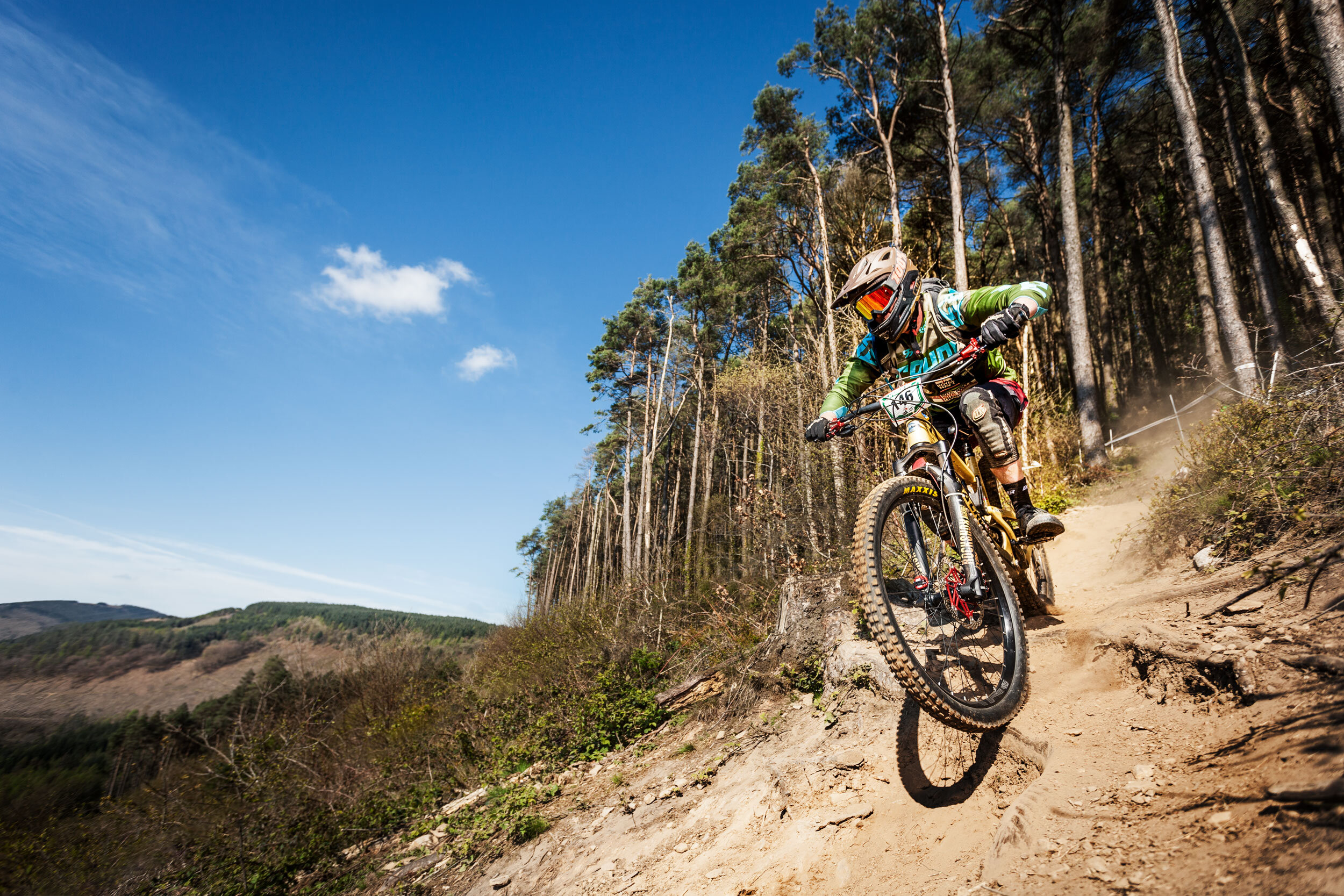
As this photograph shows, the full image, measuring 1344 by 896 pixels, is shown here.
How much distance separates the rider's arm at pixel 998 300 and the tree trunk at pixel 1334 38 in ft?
30.5

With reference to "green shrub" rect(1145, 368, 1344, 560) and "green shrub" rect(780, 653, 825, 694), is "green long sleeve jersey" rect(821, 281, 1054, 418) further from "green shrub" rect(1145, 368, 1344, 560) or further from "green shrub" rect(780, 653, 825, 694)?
"green shrub" rect(780, 653, 825, 694)

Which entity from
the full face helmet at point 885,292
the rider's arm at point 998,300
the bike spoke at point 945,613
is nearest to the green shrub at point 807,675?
the bike spoke at point 945,613

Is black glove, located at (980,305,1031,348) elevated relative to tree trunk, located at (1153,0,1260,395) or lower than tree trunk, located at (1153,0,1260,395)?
lower

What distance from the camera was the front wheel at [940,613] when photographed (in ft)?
7.39

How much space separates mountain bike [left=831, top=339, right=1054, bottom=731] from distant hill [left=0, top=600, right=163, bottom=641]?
8956cm

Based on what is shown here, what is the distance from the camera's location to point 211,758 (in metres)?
9.50

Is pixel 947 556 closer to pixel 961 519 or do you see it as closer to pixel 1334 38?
pixel 961 519

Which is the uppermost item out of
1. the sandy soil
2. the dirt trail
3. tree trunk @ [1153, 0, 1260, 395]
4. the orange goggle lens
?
tree trunk @ [1153, 0, 1260, 395]

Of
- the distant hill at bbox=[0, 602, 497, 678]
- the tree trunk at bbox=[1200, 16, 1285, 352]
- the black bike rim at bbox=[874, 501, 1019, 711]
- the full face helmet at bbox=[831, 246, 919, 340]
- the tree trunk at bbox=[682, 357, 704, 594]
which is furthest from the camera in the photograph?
the tree trunk at bbox=[682, 357, 704, 594]

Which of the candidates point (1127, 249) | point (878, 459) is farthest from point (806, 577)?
point (1127, 249)

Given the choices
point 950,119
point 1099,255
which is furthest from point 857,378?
point 1099,255

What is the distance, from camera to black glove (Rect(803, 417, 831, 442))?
10.8 feet

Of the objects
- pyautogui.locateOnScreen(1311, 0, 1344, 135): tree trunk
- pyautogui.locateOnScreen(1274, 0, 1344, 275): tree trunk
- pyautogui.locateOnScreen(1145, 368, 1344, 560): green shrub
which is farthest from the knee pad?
pyautogui.locateOnScreen(1274, 0, 1344, 275): tree trunk

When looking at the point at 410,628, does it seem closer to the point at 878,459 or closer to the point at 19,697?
the point at 878,459
